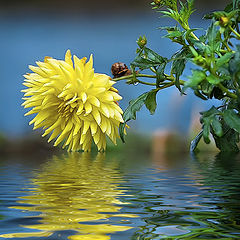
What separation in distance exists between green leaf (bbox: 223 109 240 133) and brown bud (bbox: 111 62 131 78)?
26cm

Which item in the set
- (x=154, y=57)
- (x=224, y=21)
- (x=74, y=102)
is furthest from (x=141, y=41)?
(x=224, y=21)

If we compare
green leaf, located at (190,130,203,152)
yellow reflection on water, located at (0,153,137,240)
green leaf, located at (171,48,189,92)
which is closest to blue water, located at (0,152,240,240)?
yellow reflection on water, located at (0,153,137,240)

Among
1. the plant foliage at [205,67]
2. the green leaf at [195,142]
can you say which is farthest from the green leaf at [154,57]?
the green leaf at [195,142]

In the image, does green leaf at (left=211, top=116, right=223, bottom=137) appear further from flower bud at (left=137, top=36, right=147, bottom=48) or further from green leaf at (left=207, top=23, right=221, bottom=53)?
flower bud at (left=137, top=36, right=147, bottom=48)

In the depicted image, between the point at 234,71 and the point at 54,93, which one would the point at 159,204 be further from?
the point at 234,71

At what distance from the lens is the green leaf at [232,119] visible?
64cm

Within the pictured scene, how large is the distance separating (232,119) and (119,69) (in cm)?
27

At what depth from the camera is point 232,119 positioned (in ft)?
2.12

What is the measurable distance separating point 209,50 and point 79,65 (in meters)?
0.26

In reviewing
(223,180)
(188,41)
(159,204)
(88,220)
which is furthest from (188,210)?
(223,180)

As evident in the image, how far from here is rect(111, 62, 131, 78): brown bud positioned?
85 cm

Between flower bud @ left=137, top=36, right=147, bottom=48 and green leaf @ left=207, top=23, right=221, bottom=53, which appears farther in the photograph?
flower bud @ left=137, top=36, right=147, bottom=48

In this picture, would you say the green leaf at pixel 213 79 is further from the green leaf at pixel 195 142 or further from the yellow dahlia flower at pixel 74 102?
the green leaf at pixel 195 142

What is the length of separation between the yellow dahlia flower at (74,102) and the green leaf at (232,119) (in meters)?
0.22
